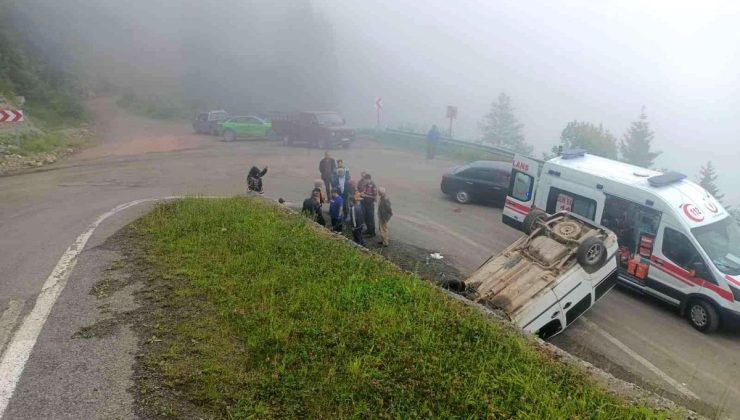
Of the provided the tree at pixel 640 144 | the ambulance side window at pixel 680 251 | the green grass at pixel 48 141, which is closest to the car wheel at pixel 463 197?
the ambulance side window at pixel 680 251

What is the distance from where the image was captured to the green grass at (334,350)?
4539 millimetres

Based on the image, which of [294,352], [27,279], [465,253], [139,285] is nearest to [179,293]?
[139,285]

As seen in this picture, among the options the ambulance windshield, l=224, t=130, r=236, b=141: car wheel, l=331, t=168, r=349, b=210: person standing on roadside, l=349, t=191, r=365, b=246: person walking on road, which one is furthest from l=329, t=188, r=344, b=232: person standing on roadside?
l=224, t=130, r=236, b=141: car wheel

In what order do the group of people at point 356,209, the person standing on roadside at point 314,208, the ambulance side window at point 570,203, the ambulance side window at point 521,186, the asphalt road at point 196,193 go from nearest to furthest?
the asphalt road at point 196,193, the ambulance side window at point 570,203, the person standing on roadside at point 314,208, the group of people at point 356,209, the ambulance side window at point 521,186

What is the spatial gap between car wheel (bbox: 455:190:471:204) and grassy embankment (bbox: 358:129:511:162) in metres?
7.49

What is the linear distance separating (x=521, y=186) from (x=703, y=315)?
16.8 feet

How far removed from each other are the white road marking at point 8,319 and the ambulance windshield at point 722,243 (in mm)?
10805

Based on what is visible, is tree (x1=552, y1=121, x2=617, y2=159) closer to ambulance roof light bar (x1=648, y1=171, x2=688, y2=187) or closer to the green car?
the green car

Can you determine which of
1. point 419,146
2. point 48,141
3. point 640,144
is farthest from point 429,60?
point 48,141

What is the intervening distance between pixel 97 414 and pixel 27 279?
418 centimetres

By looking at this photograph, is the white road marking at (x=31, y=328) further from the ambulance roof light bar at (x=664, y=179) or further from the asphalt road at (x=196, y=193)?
the ambulance roof light bar at (x=664, y=179)

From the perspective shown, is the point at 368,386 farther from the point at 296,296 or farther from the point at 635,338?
the point at 635,338

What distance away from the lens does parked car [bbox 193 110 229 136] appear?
2931 cm

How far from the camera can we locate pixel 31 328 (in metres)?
5.87
